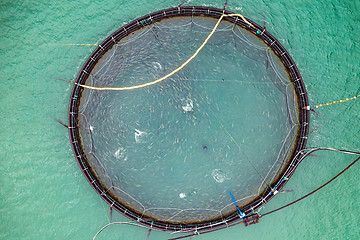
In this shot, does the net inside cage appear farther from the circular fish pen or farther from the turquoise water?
the turquoise water

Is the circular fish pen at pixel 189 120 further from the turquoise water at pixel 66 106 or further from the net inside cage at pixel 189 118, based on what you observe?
the turquoise water at pixel 66 106

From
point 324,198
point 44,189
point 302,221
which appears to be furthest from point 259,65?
point 44,189

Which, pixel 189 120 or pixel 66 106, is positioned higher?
pixel 66 106

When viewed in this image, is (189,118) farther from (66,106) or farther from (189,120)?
(66,106)

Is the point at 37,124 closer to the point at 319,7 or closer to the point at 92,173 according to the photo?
the point at 92,173

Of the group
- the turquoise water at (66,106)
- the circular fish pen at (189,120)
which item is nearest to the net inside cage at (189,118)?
the circular fish pen at (189,120)

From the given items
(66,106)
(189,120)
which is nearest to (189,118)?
(189,120)
